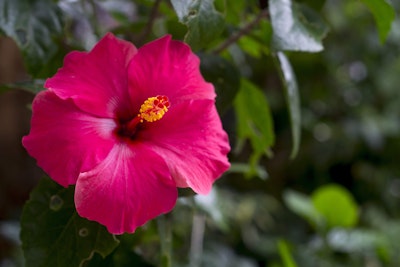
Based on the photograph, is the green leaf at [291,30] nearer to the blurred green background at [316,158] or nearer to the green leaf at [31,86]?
the green leaf at [31,86]

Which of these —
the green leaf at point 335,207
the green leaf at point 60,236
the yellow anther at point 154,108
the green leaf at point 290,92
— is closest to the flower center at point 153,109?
the yellow anther at point 154,108

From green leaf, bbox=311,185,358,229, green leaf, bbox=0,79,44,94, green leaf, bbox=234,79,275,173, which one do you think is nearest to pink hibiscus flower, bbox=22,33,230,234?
green leaf, bbox=0,79,44,94

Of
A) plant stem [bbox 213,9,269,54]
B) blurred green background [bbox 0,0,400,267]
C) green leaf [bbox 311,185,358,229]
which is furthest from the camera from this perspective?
blurred green background [bbox 0,0,400,267]

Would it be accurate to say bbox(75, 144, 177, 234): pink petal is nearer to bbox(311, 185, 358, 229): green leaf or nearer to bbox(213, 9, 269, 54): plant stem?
bbox(213, 9, 269, 54): plant stem

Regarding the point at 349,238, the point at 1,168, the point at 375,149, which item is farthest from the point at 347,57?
the point at 1,168

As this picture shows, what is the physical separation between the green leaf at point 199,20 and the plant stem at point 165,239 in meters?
0.26

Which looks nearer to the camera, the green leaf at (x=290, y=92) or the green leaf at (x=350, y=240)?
the green leaf at (x=290, y=92)

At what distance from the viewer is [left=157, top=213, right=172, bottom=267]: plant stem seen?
0.68 metres

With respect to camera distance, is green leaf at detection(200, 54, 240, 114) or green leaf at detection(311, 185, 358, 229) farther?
green leaf at detection(311, 185, 358, 229)

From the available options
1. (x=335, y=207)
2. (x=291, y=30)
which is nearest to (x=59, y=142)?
(x=291, y=30)

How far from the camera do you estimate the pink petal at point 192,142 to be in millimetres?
522

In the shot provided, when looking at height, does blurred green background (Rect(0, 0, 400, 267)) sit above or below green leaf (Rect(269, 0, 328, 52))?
below

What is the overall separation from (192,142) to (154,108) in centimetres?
5

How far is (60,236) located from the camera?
0.56 meters
